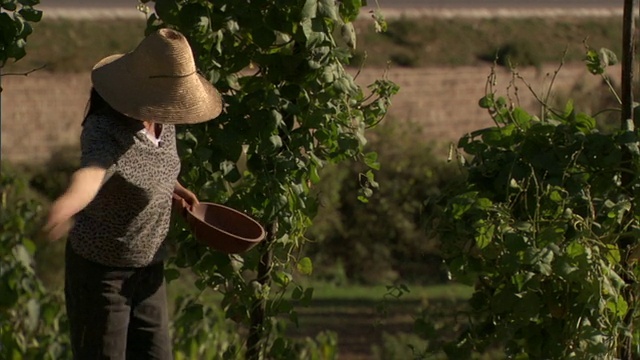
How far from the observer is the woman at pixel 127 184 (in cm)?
353

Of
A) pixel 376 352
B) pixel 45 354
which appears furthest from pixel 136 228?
pixel 376 352

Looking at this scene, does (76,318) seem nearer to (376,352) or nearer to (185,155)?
(185,155)

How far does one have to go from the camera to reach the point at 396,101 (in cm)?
1566

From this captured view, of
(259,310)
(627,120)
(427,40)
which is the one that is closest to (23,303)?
(259,310)

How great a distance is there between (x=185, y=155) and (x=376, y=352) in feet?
11.7

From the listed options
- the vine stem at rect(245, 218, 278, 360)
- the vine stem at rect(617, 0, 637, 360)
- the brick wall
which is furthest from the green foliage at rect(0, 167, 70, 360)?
the brick wall

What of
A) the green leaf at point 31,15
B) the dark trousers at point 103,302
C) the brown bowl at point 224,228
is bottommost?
the dark trousers at point 103,302

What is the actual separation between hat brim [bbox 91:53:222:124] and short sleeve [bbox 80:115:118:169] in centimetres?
6

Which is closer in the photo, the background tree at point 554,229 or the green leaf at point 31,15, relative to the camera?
the background tree at point 554,229

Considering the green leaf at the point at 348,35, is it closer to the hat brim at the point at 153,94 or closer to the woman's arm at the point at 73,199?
the hat brim at the point at 153,94

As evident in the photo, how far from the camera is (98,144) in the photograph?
11.4 feet

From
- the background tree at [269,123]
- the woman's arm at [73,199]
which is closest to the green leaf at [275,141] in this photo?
the background tree at [269,123]

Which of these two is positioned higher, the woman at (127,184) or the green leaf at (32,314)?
the woman at (127,184)

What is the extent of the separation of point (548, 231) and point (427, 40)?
1510 cm
